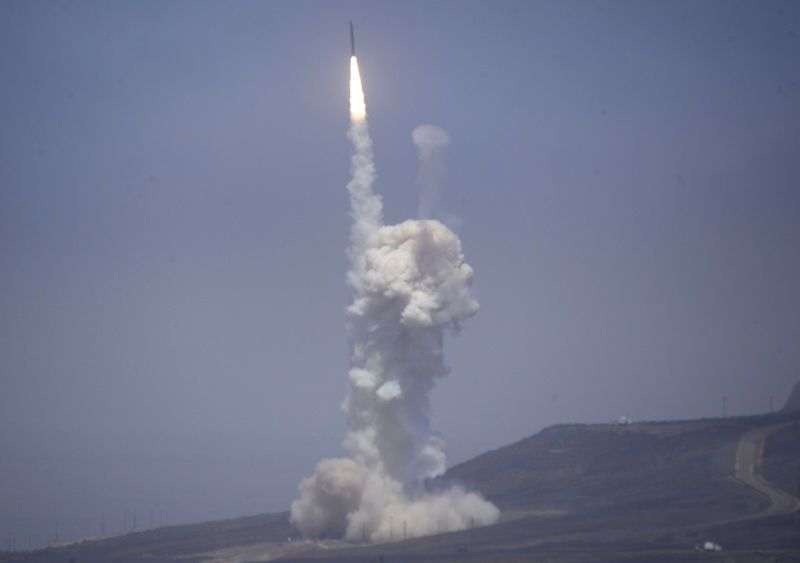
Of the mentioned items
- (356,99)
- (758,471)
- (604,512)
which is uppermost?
(356,99)

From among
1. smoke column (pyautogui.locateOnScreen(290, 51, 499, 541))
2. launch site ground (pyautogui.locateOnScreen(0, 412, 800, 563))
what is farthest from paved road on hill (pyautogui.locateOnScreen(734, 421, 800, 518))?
smoke column (pyautogui.locateOnScreen(290, 51, 499, 541))

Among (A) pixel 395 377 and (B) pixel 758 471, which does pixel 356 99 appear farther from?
(B) pixel 758 471

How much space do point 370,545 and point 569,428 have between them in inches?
3136

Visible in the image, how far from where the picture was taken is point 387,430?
305 feet

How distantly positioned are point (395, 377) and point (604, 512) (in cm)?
2983

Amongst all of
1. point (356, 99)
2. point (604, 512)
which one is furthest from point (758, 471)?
point (356, 99)

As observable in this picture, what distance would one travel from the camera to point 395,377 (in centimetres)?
9094

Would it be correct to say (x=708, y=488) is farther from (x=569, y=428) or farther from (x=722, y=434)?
(x=569, y=428)

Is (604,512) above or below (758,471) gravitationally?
below

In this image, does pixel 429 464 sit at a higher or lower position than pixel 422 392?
lower

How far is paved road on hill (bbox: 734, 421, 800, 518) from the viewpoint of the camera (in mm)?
93812

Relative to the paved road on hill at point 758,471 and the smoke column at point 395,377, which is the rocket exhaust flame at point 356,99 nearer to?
the smoke column at point 395,377

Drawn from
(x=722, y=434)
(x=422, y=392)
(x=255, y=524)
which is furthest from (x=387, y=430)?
(x=722, y=434)

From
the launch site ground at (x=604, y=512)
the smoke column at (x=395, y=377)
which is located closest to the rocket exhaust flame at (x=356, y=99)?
the smoke column at (x=395, y=377)
